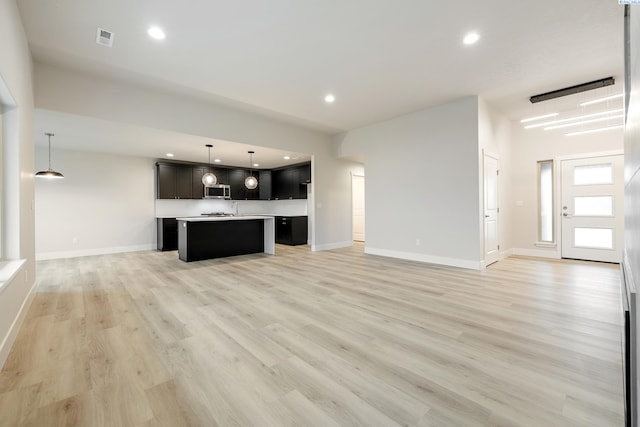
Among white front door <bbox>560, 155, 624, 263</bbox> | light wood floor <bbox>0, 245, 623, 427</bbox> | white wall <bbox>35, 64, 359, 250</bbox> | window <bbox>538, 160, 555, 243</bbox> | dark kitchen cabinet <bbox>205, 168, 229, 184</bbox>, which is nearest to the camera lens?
light wood floor <bbox>0, 245, 623, 427</bbox>

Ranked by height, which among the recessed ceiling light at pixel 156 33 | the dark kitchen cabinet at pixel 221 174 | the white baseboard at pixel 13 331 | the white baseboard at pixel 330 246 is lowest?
the white baseboard at pixel 13 331

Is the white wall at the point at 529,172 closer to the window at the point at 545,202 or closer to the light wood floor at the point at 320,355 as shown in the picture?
the window at the point at 545,202

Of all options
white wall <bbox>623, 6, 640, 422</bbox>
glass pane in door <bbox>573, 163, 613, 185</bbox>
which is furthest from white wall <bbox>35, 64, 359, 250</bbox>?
white wall <bbox>623, 6, 640, 422</bbox>

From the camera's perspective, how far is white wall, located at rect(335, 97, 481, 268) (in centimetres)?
477

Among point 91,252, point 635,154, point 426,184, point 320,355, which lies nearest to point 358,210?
point 426,184

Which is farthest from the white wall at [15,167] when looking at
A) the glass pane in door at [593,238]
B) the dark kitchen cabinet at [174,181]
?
the glass pane in door at [593,238]

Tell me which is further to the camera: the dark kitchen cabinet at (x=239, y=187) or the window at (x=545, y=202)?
the dark kitchen cabinet at (x=239, y=187)

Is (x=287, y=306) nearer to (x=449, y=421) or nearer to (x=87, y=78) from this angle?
(x=449, y=421)

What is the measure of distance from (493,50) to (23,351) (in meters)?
5.47

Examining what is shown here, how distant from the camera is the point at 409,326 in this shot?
2494 mm

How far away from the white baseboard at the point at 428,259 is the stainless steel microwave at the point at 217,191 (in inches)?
184

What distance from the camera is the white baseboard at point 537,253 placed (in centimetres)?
565

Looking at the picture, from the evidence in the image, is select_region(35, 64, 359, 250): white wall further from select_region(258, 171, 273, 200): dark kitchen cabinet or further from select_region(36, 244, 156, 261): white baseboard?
select_region(36, 244, 156, 261): white baseboard

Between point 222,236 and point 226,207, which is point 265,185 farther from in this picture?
point 222,236
